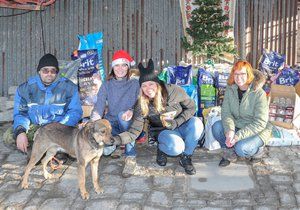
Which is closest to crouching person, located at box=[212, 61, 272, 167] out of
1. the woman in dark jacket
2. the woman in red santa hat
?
the woman in dark jacket

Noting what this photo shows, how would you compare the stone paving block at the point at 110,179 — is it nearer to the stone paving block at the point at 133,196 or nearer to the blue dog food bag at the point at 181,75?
the stone paving block at the point at 133,196

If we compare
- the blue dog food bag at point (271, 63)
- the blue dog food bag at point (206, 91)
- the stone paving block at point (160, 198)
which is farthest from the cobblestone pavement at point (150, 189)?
the blue dog food bag at point (271, 63)

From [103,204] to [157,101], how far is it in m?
1.45

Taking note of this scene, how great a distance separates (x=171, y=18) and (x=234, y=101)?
318 centimetres

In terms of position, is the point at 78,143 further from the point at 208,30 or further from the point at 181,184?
the point at 208,30

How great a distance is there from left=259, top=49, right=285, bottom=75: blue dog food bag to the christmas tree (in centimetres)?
52

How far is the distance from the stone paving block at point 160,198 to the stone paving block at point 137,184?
0.17 metres

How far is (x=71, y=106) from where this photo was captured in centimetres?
610

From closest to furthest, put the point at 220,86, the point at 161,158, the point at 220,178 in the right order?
the point at 220,178, the point at 161,158, the point at 220,86

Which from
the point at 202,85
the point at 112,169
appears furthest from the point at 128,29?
the point at 112,169

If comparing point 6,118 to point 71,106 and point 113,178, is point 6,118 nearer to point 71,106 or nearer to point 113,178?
point 71,106

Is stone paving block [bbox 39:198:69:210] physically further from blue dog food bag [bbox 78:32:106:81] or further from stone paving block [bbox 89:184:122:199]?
blue dog food bag [bbox 78:32:106:81]

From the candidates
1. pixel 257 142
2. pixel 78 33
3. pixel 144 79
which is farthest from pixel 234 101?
pixel 78 33

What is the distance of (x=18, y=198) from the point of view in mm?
4996
